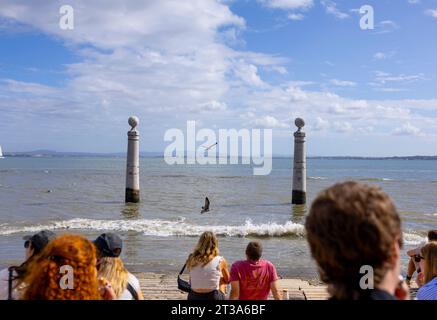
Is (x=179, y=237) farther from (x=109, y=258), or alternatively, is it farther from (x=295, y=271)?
(x=109, y=258)

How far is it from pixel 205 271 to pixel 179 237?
13.0 meters

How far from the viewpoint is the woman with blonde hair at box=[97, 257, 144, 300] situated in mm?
3942

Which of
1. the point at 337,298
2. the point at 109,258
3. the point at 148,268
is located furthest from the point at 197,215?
the point at 337,298

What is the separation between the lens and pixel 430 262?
5.09m

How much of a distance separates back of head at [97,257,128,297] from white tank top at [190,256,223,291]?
1.97 metres

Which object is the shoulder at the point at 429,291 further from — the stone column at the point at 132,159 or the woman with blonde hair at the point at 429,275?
the stone column at the point at 132,159

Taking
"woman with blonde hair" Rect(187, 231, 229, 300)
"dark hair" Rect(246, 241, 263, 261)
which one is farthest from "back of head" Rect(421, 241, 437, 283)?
"woman with blonde hair" Rect(187, 231, 229, 300)

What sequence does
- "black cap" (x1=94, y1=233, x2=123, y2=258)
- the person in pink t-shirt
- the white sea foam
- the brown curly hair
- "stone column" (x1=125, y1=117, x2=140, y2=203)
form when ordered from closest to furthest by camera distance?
the brown curly hair < "black cap" (x1=94, y1=233, x2=123, y2=258) < the person in pink t-shirt < the white sea foam < "stone column" (x1=125, y1=117, x2=140, y2=203)

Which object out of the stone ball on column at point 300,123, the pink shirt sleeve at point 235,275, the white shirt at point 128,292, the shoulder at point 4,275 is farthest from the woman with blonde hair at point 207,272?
the stone ball on column at point 300,123

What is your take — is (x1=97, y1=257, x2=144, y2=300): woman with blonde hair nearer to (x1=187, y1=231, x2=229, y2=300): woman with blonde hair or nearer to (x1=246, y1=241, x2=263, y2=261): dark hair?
(x1=187, y1=231, x2=229, y2=300): woman with blonde hair

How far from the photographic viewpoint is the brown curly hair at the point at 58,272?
2830 millimetres

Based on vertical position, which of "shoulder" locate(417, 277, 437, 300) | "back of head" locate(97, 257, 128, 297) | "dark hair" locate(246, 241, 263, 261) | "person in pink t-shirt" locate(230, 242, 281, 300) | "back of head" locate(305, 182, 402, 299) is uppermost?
"back of head" locate(305, 182, 402, 299)

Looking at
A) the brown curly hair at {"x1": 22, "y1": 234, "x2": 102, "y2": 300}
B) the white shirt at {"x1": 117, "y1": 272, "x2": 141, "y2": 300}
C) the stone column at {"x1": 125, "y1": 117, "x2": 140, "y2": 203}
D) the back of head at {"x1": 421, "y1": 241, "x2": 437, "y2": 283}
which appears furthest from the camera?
the stone column at {"x1": 125, "y1": 117, "x2": 140, "y2": 203}

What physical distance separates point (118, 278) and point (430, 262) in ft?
11.4
